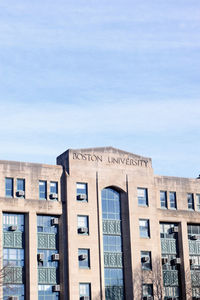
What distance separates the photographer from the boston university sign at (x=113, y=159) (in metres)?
74.4

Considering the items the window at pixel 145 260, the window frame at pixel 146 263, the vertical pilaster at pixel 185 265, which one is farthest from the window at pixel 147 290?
the vertical pilaster at pixel 185 265

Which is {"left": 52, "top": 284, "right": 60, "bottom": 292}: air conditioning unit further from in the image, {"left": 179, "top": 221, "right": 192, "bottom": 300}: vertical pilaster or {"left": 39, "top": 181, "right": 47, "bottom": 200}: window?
{"left": 179, "top": 221, "right": 192, "bottom": 300}: vertical pilaster

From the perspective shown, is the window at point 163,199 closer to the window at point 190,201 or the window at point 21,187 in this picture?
the window at point 190,201

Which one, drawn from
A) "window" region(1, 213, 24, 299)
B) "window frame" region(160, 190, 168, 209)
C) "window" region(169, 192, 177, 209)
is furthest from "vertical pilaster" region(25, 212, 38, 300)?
"window" region(169, 192, 177, 209)

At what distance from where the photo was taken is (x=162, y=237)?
3073 inches

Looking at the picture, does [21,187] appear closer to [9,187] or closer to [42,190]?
[9,187]

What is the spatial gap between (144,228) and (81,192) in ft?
27.2

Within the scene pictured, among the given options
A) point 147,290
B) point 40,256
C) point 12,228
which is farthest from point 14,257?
point 147,290

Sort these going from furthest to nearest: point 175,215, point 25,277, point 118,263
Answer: point 175,215 → point 118,263 → point 25,277

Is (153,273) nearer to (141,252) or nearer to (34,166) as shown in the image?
(141,252)

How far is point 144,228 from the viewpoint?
7581 cm

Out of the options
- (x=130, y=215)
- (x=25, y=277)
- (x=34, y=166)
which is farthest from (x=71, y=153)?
(x=25, y=277)

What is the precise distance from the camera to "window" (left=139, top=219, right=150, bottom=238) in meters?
75.6

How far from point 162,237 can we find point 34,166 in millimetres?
17130
